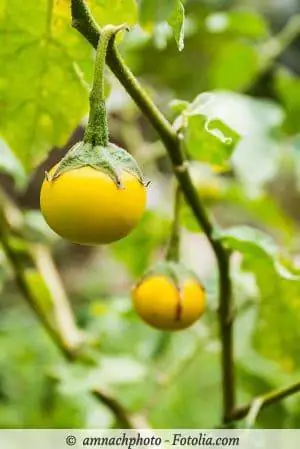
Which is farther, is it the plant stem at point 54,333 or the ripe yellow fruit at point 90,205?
the plant stem at point 54,333

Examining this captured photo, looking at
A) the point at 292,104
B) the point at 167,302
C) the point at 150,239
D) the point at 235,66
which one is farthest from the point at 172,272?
the point at 235,66

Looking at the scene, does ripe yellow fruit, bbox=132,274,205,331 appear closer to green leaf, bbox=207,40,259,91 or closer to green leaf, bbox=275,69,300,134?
green leaf, bbox=275,69,300,134

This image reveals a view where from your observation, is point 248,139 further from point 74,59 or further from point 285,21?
point 285,21

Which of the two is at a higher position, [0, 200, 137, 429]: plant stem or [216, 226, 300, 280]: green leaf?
[216, 226, 300, 280]: green leaf

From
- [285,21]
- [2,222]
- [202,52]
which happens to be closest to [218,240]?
[2,222]

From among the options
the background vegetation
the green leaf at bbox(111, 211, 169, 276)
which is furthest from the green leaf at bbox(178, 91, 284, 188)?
the green leaf at bbox(111, 211, 169, 276)

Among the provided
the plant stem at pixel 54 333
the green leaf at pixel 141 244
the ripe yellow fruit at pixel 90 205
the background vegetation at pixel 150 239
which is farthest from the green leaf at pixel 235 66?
the ripe yellow fruit at pixel 90 205

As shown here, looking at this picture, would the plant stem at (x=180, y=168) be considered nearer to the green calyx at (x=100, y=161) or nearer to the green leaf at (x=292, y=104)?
the green calyx at (x=100, y=161)
